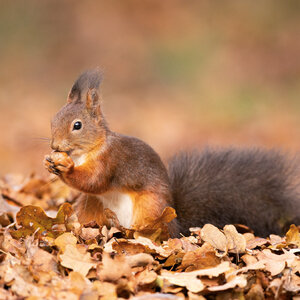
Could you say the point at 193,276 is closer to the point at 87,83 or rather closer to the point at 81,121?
the point at 81,121

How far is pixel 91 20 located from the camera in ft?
39.7

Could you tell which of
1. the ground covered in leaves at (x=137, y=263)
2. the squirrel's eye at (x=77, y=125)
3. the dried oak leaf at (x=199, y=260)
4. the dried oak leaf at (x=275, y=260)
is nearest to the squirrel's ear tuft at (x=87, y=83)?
the squirrel's eye at (x=77, y=125)

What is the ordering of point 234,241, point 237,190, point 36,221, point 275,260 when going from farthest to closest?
point 237,190
point 36,221
point 234,241
point 275,260

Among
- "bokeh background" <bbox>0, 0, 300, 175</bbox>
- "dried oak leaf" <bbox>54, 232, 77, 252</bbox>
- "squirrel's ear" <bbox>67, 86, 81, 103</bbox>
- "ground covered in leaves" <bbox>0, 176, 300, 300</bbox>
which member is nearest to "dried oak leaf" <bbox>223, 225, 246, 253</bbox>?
"ground covered in leaves" <bbox>0, 176, 300, 300</bbox>

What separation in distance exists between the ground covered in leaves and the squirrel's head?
341 mm

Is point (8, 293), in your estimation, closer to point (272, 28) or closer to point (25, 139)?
point (25, 139)

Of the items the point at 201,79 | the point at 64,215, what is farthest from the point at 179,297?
the point at 201,79

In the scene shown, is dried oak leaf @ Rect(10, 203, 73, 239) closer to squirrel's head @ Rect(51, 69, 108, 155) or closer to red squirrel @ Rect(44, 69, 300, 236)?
red squirrel @ Rect(44, 69, 300, 236)

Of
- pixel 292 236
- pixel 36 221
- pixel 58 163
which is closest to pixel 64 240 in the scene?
pixel 36 221

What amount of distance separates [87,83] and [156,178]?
0.63m

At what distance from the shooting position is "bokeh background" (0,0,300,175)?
8.05 m

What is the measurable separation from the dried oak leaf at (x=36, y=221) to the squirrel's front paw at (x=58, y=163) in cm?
20

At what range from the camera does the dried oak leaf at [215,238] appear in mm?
2383

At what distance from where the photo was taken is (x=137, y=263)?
7.06 feet
